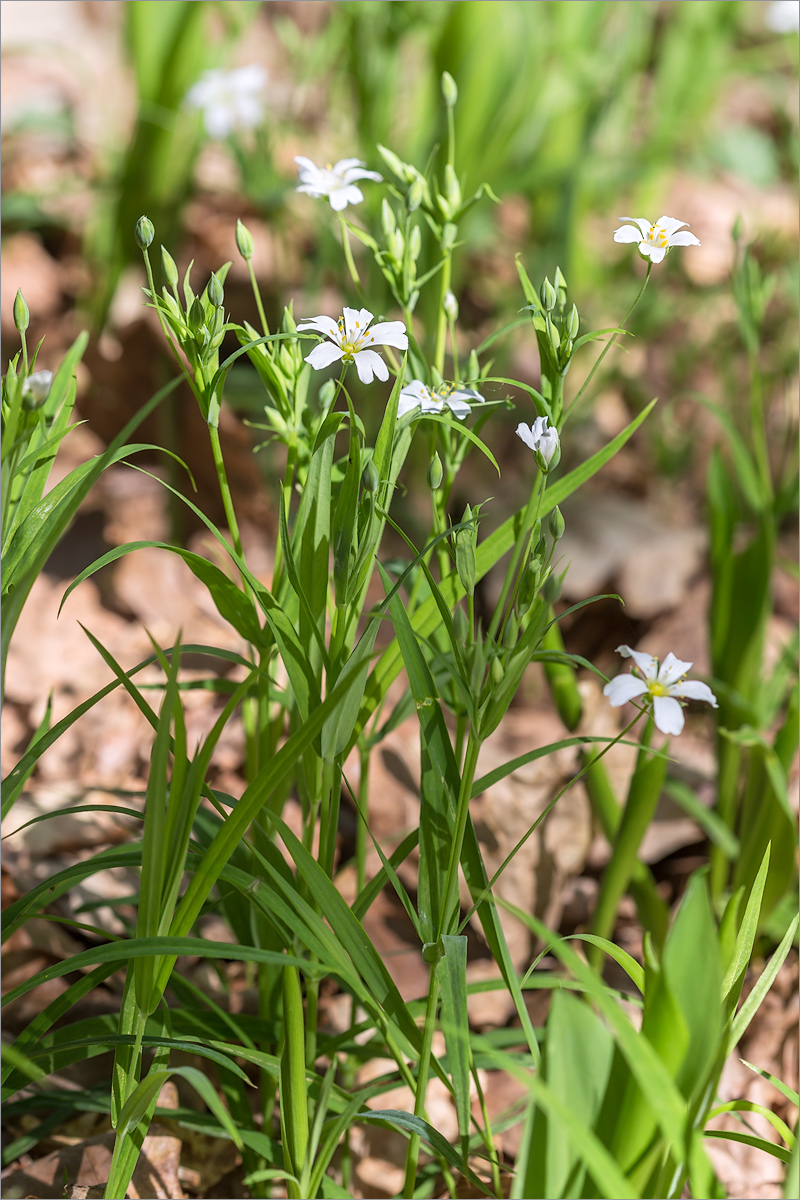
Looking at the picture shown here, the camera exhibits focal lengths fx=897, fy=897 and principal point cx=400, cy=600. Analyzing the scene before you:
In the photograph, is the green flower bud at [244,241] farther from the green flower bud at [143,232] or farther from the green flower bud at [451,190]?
the green flower bud at [451,190]

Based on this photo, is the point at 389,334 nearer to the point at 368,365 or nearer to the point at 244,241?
the point at 368,365

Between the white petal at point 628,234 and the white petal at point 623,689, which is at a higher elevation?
the white petal at point 628,234

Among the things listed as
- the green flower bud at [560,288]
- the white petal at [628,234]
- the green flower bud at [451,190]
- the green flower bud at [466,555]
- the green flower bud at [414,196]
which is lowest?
the green flower bud at [466,555]

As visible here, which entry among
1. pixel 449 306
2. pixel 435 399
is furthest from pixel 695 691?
pixel 449 306

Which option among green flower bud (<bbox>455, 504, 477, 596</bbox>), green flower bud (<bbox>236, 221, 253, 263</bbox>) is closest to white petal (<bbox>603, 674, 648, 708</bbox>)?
green flower bud (<bbox>455, 504, 477, 596</bbox>)

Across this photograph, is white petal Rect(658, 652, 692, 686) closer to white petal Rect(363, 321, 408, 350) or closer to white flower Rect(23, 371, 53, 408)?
white petal Rect(363, 321, 408, 350)

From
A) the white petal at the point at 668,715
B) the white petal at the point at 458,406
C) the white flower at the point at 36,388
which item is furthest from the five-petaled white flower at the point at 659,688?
the white flower at the point at 36,388

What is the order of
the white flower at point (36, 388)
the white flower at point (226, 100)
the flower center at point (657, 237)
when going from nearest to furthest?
the white flower at point (36, 388)
the flower center at point (657, 237)
the white flower at point (226, 100)

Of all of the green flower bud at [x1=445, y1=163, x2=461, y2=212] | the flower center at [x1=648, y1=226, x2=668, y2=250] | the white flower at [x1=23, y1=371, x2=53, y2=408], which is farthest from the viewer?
the green flower bud at [x1=445, y1=163, x2=461, y2=212]
